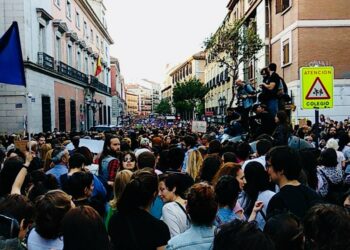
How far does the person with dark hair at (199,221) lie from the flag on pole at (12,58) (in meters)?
6.88

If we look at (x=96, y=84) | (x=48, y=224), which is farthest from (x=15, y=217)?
(x=96, y=84)

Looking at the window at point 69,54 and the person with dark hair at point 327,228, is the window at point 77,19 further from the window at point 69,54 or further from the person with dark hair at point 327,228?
the person with dark hair at point 327,228

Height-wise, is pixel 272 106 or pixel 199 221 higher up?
pixel 272 106

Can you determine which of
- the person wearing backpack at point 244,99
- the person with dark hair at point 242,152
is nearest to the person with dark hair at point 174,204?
the person with dark hair at point 242,152

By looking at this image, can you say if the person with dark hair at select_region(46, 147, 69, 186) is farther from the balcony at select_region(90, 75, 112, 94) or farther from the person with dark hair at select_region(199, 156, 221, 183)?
the balcony at select_region(90, 75, 112, 94)

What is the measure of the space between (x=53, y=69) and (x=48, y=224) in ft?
96.4

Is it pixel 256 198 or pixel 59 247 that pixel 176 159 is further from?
pixel 59 247

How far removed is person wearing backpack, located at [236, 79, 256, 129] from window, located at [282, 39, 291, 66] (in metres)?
15.1

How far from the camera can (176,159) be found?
7.31 m

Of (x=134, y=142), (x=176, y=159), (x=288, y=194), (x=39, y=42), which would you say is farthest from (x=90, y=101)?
(x=288, y=194)

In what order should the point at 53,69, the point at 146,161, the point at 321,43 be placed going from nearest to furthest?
1. the point at 146,161
2. the point at 321,43
3. the point at 53,69

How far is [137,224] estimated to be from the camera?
4191 millimetres

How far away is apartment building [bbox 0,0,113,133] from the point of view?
2616 centimetres

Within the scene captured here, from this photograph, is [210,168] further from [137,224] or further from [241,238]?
[241,238]
